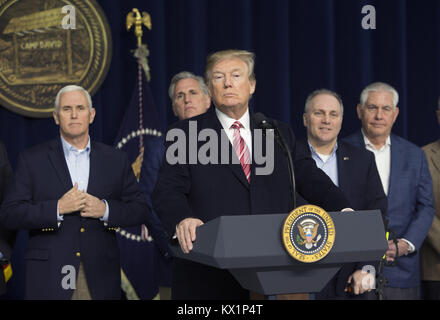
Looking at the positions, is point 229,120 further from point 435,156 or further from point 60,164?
point 435,156

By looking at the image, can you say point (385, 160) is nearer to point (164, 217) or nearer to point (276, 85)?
point (276, 85)

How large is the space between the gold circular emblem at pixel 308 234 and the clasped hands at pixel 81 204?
1.44 metres

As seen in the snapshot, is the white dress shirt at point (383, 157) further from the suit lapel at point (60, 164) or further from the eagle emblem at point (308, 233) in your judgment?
the eagle emblem at point (308, 233)

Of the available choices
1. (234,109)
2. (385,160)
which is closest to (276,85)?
(385,160)

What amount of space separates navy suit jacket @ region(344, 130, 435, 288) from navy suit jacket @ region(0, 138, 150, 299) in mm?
1412

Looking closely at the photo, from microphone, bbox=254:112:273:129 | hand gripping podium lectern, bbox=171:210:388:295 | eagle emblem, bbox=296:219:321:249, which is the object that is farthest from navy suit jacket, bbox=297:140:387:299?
eagle emblem, bbox=296:219:321:249

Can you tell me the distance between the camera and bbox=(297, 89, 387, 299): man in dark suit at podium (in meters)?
2.88

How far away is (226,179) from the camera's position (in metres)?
1.94

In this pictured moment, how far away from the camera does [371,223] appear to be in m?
1.58

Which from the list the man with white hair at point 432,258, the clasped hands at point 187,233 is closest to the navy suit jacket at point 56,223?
the clasped hands at point 187,233

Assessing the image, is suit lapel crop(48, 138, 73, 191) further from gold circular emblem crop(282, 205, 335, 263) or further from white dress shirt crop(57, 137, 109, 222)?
gold circular emblem crop(282, 205, 335, 263)

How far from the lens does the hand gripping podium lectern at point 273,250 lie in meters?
1.45

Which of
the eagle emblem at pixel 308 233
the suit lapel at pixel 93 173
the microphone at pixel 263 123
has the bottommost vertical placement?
the eagle emblem at pixel 308 233

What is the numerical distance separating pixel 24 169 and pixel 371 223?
5.81ft
